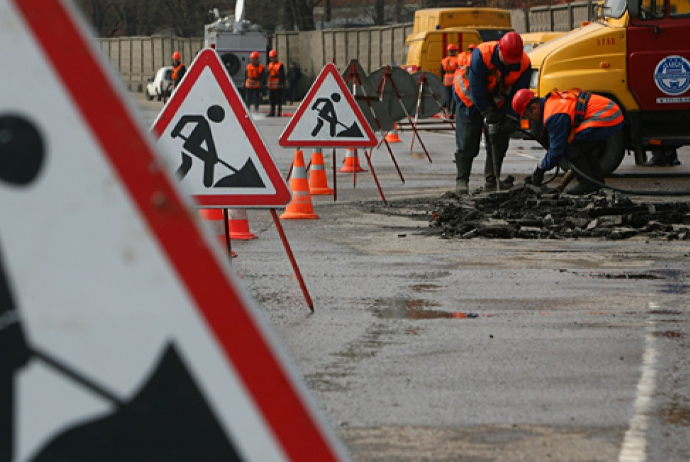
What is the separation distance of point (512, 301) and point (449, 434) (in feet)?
9.92

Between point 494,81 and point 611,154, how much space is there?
8.34 feet

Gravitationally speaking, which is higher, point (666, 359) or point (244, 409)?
point (244, 409)

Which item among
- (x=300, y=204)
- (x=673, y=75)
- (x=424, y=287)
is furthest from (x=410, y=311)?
(x=673, y=75)

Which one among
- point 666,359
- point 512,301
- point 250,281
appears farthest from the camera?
point 250,281

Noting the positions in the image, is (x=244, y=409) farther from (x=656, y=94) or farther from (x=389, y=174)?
(x=389, y=174)

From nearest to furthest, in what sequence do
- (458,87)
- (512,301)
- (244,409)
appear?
(244,409), (512,301), (458,87)

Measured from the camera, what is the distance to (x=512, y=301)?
736cm

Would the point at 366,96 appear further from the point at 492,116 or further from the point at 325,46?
the point at 325,46

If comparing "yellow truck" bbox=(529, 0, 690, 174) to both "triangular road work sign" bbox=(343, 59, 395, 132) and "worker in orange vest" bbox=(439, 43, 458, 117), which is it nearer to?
"triangular road work sign" bbox=(343, 59, 395, 132)

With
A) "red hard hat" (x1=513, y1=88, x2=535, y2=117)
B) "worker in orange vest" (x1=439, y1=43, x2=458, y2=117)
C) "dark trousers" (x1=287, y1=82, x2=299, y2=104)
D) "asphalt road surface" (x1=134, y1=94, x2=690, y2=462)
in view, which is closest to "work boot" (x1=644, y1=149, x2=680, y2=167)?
"red hard hat" (x1=513, y1=88, x2=535, y2=117)

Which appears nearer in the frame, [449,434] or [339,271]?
[449,434]

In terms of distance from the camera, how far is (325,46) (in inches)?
2190

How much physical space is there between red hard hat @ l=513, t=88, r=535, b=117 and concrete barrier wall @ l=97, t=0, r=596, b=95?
2490 centimetres

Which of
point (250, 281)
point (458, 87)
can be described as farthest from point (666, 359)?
point (458, 87)
